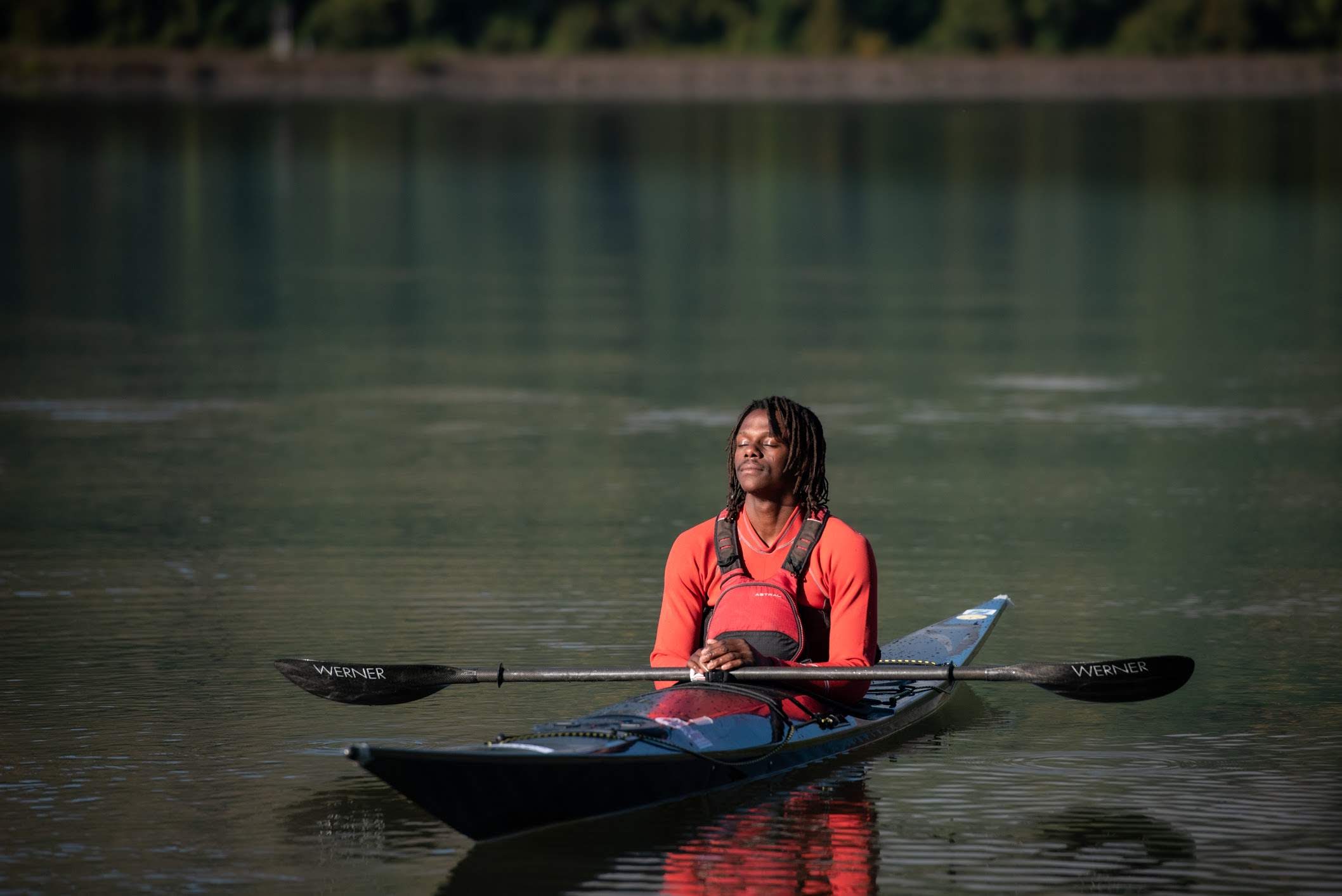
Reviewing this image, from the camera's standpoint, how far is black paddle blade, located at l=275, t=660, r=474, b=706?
25.9 feet

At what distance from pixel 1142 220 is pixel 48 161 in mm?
24691

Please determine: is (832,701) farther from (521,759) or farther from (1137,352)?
(1137,352)

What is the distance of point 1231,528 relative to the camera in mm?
11742

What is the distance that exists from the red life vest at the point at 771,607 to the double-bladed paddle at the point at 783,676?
136mm

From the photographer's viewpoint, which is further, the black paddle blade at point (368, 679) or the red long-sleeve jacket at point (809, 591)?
the black paddle blade at point (368, 679)

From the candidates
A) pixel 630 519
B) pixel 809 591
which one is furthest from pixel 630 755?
pixel 630 519

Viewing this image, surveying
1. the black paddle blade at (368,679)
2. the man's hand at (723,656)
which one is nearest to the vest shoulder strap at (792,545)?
the man's hand at (723,656)

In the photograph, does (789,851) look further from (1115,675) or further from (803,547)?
(1115,675)

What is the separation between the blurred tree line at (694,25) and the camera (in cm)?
8512

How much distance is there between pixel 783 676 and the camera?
7512 mm

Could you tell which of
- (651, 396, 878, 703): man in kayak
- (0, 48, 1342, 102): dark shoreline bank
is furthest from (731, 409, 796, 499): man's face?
(0, 48, 1342, 102): dark shoreline bank

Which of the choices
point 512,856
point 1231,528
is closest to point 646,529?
point 1231,528

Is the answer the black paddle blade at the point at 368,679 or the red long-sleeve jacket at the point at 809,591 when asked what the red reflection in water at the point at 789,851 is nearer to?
the red long-sleeve jacket at the point at 809,591

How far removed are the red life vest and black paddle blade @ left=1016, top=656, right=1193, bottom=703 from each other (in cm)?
74
